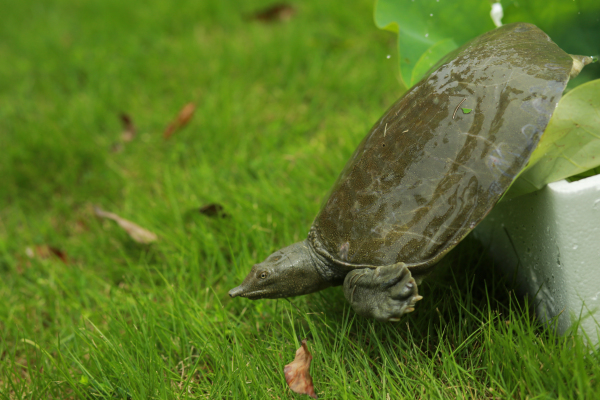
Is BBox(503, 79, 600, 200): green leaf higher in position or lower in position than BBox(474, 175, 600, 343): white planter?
higher

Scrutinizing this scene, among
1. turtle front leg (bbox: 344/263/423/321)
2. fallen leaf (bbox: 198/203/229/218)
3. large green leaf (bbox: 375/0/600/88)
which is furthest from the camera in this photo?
fallen leaf (bbox: 198/203/229/218)

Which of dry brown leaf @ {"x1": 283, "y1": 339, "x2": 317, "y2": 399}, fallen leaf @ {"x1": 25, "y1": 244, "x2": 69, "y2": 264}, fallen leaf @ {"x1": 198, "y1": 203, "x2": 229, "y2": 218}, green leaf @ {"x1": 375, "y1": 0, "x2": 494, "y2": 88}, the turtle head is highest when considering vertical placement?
green leaf @ {"x1": 375, "y1": 0, "x2": 494, "y2": 88}

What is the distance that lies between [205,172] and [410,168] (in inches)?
62.5

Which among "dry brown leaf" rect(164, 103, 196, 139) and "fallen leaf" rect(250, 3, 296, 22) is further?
"fallen leaf" rect(250, 3, 296, 22)

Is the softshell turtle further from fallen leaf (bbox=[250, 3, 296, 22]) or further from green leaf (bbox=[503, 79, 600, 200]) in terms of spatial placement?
fallen leaf (bbox=[250, 3, 296, 22])

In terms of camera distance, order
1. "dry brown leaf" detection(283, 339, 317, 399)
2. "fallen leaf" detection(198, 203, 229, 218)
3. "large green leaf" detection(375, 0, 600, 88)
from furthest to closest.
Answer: "fallen leaf" detection(198, 203, 229, 218), "large green leaf" detection(375, 0, 600, 88), "dry brown leaf" detection(283, 339, 317, 399)

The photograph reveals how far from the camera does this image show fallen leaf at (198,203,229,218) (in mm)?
2275

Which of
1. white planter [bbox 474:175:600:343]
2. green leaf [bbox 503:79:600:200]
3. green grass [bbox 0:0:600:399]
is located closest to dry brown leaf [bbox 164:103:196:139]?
green grass [bbox 0:0:600:399]

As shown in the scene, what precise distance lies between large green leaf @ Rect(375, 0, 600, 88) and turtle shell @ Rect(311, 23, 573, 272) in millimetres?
294

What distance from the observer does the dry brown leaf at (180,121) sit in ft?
10.5

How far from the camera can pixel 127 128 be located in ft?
10.9

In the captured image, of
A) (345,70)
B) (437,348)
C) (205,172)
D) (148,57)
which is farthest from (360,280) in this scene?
(148,57)

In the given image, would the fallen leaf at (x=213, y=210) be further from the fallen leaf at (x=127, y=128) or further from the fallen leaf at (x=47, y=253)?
the fallen leaf at (x=127, y=128)

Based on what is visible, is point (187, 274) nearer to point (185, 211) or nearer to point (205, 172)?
point (185, 211)
